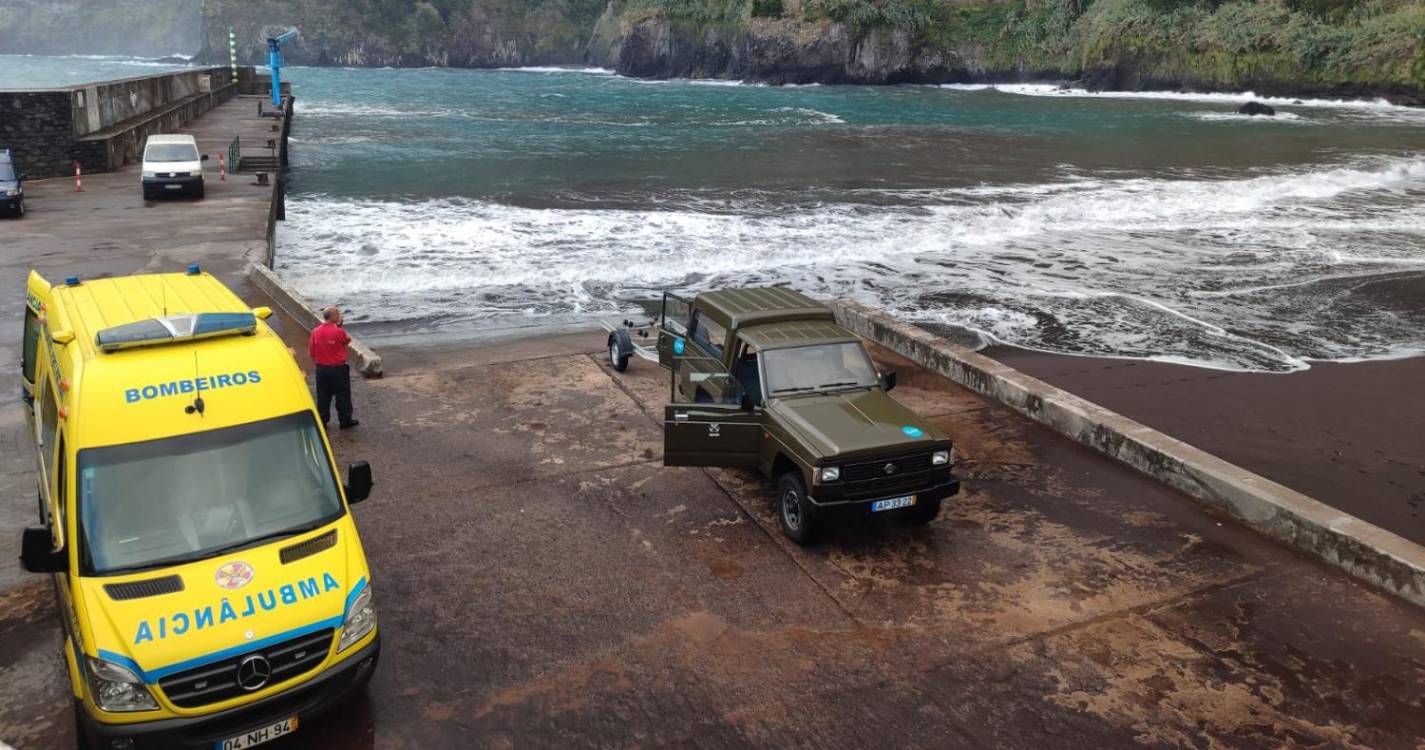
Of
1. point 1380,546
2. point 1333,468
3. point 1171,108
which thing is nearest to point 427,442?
Answer: point 1380,546

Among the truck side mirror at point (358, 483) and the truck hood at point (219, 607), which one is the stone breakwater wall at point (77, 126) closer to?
the truck side mirror at point (358, 483)

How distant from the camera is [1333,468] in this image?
11.2 m

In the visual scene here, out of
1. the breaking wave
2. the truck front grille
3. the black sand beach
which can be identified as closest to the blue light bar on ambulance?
the truck front grille

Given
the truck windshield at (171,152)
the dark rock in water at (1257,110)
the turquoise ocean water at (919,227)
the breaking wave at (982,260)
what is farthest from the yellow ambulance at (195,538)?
the dark rock in water at (1257,110)

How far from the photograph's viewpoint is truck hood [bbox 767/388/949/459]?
837 cm

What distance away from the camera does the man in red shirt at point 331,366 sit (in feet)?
35.4

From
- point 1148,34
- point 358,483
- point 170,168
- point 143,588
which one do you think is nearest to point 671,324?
point 358,483

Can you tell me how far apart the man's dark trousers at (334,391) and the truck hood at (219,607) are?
531cm

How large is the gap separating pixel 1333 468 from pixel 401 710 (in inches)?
415

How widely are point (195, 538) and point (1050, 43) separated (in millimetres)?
119039

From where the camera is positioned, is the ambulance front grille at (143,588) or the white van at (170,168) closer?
the ambulance front grille at (143,588)

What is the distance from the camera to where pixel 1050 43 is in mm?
110312

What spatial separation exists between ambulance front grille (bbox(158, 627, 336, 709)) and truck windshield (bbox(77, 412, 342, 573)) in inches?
29.7

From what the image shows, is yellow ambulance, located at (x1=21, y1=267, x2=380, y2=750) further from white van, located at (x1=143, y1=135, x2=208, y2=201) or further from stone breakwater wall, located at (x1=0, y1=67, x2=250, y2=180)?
stone breakwater wall, located at (x1=0, y1=67, x2=250, y2=180)
